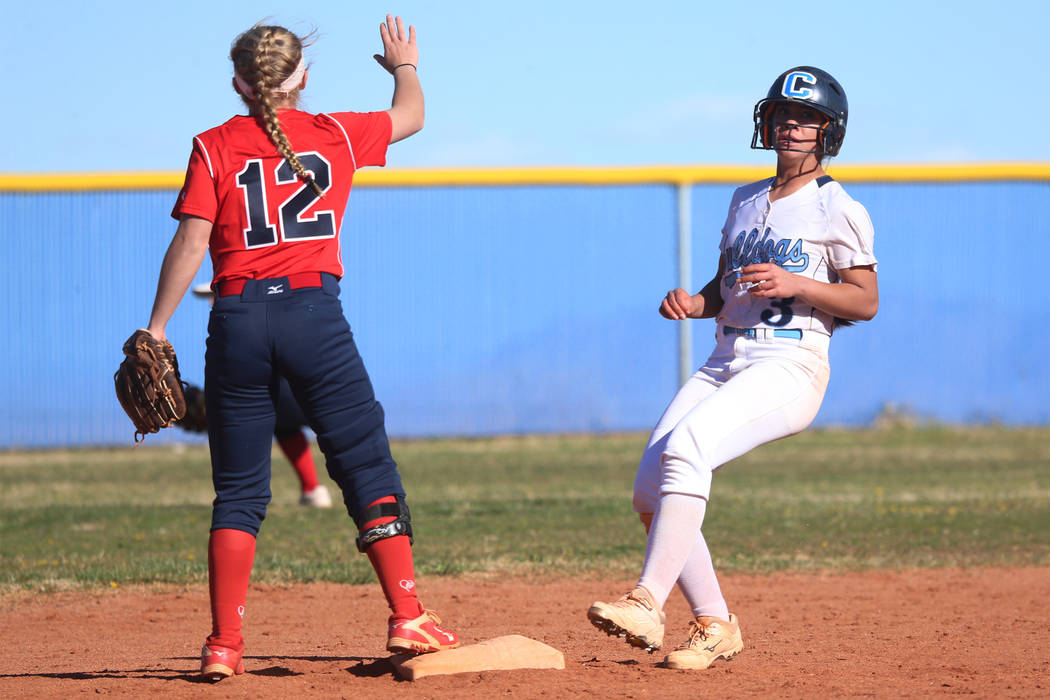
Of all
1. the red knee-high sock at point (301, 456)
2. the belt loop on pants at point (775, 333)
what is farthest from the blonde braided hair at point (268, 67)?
the red knee-high sock at point (301, 456)

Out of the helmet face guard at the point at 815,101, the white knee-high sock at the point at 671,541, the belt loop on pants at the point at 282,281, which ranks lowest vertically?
the white knee-high sock at the point at 671,541

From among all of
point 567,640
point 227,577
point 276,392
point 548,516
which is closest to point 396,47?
point 276,392

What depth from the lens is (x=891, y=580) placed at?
6.78 m

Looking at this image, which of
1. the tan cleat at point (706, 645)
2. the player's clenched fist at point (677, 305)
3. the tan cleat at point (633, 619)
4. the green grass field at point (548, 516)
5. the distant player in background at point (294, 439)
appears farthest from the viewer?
the distant player in background at point (294, 439)

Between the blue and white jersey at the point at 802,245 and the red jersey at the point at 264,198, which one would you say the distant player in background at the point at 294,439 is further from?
the blue and white jersey at the point at 802,245

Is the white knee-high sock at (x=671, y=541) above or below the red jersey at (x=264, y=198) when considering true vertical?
below

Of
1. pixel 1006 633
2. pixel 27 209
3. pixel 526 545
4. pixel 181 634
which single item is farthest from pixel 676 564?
pixel 27 209

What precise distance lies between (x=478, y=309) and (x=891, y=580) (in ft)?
35.5

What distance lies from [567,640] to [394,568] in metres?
1.29

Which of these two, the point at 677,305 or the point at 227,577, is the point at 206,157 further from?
the point at 677,305

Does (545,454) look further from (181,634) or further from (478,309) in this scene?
(181,634)

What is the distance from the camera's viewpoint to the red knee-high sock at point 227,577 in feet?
13.2

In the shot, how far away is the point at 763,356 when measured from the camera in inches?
168

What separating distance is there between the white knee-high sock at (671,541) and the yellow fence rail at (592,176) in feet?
43.2
